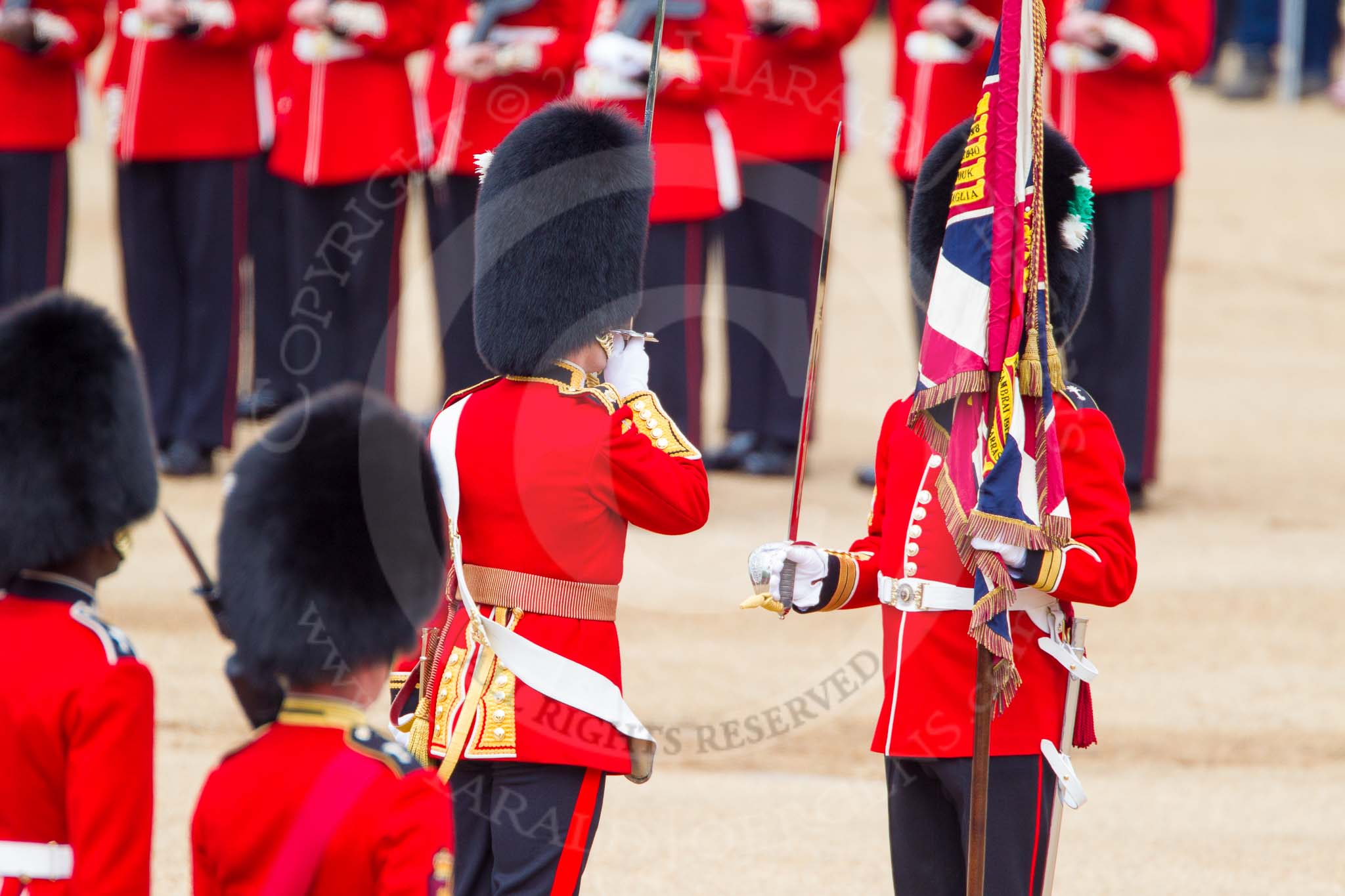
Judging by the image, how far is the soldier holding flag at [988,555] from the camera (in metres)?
2.43

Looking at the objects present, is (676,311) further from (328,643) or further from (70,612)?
(328,643)

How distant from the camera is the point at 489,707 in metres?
2.54

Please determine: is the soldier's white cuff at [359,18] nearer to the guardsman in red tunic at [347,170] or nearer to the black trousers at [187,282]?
the guardsman in red tunic at [347,170]

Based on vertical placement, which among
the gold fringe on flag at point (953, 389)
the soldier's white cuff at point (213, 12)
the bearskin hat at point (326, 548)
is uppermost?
the bearskin hat at point (326, 548)

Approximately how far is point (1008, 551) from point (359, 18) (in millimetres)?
4024

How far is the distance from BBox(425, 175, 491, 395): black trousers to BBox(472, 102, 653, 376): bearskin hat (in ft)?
10.7

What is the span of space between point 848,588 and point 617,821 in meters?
1.37

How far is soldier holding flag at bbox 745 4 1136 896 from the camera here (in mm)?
2434

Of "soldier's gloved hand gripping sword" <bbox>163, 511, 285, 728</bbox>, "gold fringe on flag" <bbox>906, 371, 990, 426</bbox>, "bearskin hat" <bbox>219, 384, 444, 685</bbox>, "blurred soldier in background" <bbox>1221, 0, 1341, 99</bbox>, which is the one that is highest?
"bearskin hat" <bbox>219, 384, 444, 685</bbox>

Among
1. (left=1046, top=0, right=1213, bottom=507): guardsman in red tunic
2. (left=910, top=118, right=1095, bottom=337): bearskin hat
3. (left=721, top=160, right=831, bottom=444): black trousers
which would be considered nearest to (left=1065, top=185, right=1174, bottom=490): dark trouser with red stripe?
(left=1046, top=0, right=1213, bottom=507): guardsman in red tunic

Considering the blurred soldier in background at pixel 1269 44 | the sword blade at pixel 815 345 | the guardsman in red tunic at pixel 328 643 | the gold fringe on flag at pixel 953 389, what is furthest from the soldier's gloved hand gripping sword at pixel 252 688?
the blurred soldier in background at pixel 1269 44

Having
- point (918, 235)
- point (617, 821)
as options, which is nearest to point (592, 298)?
point (918, 235)

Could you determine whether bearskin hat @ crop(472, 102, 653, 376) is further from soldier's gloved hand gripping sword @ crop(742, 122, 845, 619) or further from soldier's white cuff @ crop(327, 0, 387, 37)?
soldier's white cuff @ crop(327, 0, 387, 37)

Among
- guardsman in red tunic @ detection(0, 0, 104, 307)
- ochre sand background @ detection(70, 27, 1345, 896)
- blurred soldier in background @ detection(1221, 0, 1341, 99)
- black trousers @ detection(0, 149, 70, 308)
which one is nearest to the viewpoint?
ochre sand background @ detection(70, 27, 1345, 896)
